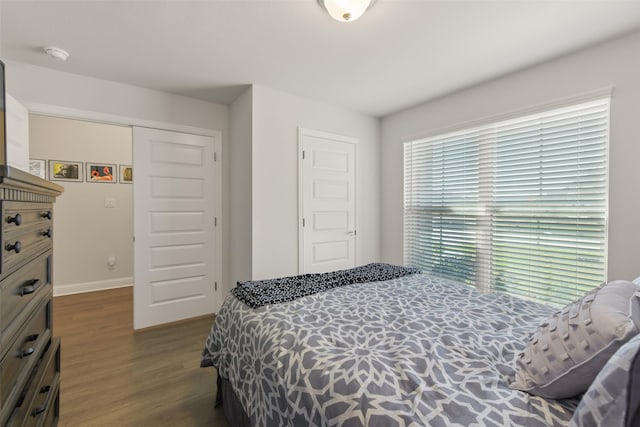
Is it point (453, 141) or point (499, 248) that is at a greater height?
point (453, 141)

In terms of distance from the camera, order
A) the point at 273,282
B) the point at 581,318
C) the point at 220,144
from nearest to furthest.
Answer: the point at 581,318 < the point at 273,282 < the point at 220,144

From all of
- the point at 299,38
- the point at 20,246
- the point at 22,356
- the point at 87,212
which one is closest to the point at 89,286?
the point at 87,212

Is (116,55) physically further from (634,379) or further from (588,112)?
(588,112)

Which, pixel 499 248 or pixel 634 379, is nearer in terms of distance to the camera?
pixel 634 379

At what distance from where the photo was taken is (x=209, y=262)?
10.9ft

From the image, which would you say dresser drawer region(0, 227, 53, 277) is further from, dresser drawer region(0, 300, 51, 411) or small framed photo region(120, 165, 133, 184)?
small framed photo region(120, 165, 133, 184)

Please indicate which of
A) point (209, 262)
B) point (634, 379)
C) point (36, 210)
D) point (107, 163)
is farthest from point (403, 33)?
point (107, 163)

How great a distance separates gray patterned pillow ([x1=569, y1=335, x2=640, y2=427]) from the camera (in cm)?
57

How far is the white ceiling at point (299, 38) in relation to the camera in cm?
177

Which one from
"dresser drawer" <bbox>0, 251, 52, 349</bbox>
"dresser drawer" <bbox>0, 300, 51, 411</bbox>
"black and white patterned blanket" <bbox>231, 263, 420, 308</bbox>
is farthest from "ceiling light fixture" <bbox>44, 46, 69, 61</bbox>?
"black and white patterned blanket" <bbox>231, 263, 420, 308</bbox>

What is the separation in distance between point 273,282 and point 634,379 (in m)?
1.71

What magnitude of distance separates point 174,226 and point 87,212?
2.23 meters

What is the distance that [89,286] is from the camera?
4.23 meters

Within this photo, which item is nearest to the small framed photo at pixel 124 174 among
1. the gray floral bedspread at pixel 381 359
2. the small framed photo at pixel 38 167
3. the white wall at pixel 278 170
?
the small framed photo at pixel 38 167
